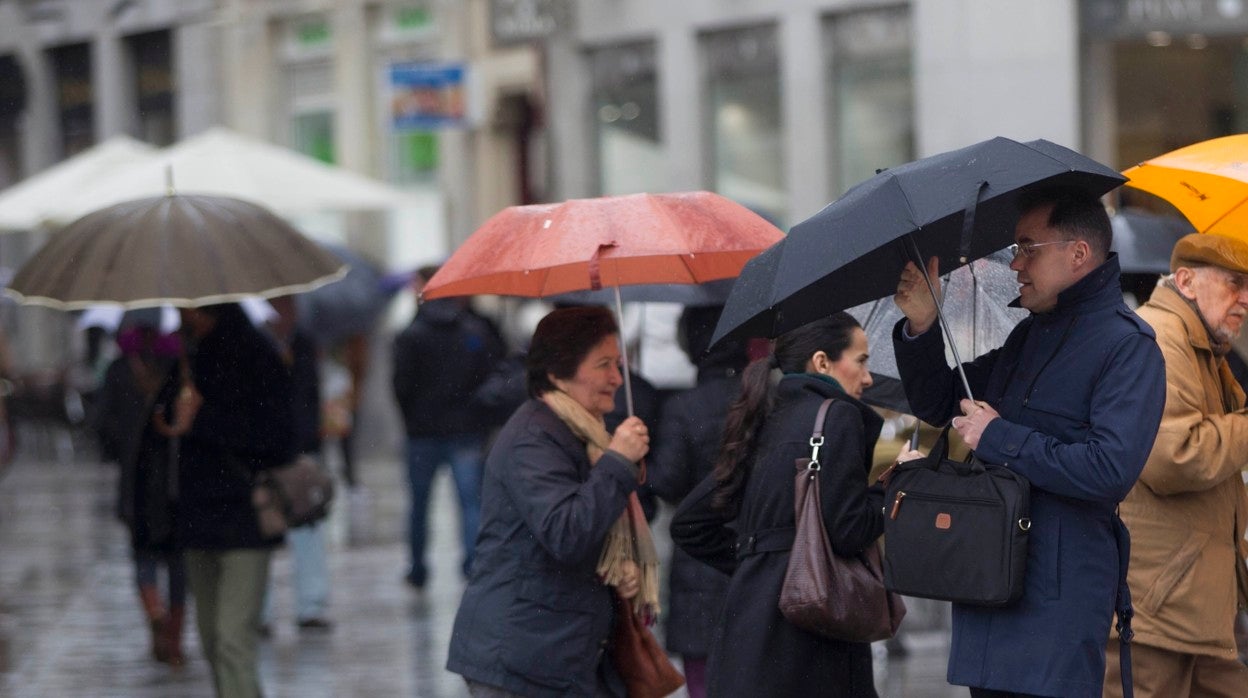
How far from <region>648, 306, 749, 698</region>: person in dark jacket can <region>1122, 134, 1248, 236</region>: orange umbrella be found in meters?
1.64

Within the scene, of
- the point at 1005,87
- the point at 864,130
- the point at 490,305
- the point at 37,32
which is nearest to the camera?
the point at 1005,87

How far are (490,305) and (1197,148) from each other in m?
18.3

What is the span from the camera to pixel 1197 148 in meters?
6.39

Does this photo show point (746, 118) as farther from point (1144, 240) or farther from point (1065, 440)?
point (1065, 440)

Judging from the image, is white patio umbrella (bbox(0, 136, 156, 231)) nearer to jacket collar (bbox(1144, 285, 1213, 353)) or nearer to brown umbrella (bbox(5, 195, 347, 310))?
brown umbrella (bbox(5, 195, 347, 310))

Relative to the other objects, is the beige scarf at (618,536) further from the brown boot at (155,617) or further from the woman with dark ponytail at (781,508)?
the brown boot at (155,617)

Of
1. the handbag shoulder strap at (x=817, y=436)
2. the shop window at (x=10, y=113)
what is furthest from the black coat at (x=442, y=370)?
the shop window at (x=10, y=113)

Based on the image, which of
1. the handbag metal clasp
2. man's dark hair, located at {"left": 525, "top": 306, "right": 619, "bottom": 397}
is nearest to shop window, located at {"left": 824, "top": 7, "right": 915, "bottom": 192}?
man's dark hair, located at {"left": 525, "top": 306, "right": 619, "bottom": 397}

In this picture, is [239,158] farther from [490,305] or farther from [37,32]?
[37,32]

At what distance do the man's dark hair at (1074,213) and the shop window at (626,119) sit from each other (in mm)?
16520

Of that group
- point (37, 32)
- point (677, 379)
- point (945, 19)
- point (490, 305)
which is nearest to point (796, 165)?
point (945, 19)

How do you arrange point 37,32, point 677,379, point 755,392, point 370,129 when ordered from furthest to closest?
point 37,32 < point 370,129 < point 677,379 < point 755,392

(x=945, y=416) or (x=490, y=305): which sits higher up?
(x=945, y=416)

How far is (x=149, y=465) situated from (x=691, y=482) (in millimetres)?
2771
